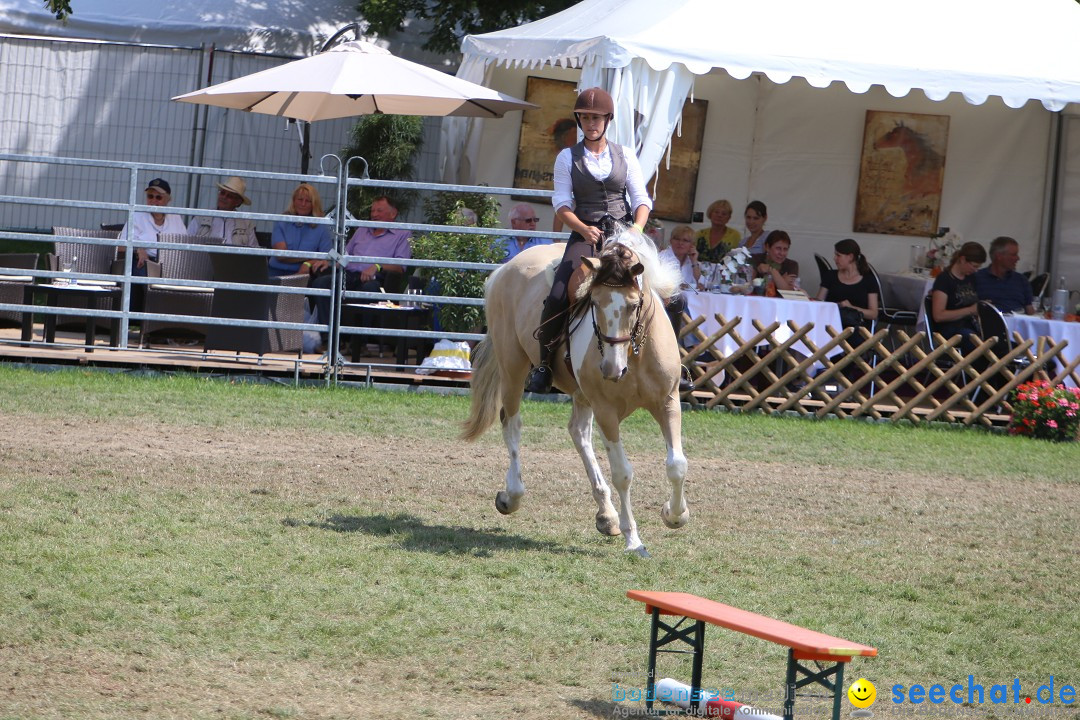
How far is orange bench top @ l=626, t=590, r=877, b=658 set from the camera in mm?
3826

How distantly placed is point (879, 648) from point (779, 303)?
700 cm

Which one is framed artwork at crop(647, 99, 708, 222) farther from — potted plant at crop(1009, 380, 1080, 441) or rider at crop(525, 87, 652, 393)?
rider at crop(525, 87, 652, 393)

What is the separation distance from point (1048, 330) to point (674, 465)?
708 centimetres

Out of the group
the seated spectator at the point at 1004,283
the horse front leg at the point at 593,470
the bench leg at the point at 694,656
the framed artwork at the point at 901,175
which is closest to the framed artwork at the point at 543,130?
the framed artwork at the point at 901,175

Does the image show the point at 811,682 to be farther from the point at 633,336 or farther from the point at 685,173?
the point at 685,173

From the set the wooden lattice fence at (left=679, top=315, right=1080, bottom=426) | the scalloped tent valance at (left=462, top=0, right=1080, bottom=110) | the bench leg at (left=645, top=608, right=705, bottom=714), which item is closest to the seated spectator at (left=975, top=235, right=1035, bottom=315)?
the wooden lattice fence at (left=679, top=315, right=1080, bottom=426)

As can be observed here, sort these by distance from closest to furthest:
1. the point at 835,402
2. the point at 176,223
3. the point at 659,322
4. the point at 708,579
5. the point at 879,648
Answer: the point at 879,648 < the point at 708,579 < the point at 659,322 < the point at 835,402 < the point at 176,223

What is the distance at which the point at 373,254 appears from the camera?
12805 millimetres

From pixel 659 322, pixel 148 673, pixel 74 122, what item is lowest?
pixel 148 673

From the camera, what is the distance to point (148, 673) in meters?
4.46

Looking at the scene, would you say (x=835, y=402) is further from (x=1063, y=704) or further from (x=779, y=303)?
(x=1063, y=704)

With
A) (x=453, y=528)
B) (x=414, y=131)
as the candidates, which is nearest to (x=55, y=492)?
(x=453, y=528)

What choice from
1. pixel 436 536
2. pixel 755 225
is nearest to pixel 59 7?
pixel 755 225

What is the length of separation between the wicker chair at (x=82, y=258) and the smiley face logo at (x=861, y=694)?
382 inches
